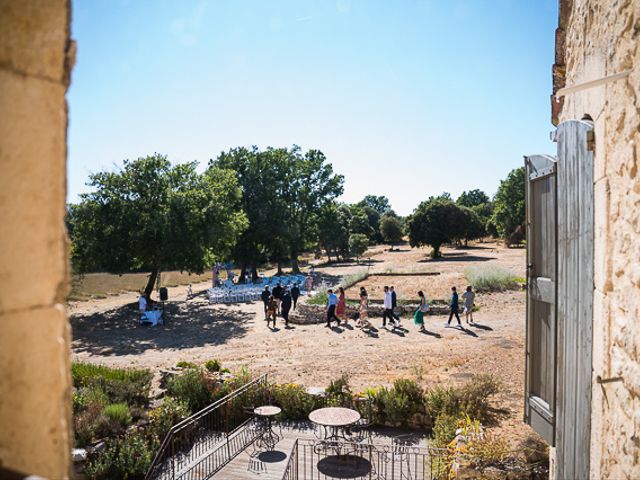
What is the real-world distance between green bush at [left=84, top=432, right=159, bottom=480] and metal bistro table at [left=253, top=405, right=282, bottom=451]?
2.10 metres

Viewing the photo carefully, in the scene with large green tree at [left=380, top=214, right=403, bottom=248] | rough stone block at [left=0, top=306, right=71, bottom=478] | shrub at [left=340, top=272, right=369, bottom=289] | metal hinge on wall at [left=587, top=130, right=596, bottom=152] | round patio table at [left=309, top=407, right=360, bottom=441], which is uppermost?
large green tree at [left=380, top=214, right=403, bottom=248]

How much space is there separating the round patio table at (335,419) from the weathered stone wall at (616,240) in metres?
5.80

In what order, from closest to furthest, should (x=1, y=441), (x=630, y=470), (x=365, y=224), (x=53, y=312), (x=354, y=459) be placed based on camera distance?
(x=1, y=441) → (x=53, y=312) → (x=630, y=470) → (x=354, y=459) → (x=365, y=224)

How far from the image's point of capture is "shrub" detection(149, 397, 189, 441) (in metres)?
9.57

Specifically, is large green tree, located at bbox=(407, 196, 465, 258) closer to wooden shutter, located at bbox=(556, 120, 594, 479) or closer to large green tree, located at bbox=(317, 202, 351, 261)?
large green tree, located at bbox=(317, 202, 351, 261)

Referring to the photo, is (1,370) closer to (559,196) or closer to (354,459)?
(559,196)

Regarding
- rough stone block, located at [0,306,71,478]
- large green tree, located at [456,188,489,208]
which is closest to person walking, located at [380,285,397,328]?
rough stone block, located at [0,306,71,478]

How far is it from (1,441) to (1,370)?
221mm

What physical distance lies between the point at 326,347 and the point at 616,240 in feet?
45.0

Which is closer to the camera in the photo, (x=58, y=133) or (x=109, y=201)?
(x=58, y=133)

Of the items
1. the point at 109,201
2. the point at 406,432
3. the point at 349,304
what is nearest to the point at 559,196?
the point at 406,432

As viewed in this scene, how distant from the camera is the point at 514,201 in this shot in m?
58.5

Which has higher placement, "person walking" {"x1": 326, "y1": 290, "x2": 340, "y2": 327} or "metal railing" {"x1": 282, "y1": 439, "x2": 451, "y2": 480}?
"person walking" {"x1": 326, "y1": 290, "x2": 340, "y2": 327}

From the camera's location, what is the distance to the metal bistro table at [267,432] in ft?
29.8
